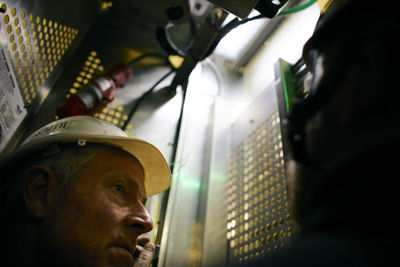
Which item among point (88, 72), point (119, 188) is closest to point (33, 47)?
point (88, 72)

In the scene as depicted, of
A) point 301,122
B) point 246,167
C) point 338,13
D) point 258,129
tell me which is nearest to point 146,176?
point 246,167

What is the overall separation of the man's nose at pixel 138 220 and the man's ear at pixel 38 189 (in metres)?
0.27

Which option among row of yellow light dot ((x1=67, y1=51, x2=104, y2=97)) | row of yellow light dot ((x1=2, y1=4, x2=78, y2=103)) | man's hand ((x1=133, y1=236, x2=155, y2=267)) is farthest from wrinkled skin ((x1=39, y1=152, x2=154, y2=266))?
row of yellow light dot ((x1=67, y1=51, x2=104, y2=97))

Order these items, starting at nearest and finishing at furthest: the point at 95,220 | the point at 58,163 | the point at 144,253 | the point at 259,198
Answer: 1. the point at 95,220
2. the point at 58,163
3. the point at 144,253
4. the point at 259,198

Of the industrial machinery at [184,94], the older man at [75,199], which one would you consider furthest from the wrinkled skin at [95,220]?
the industrial machinery at [184,94]

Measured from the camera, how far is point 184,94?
1854 mm

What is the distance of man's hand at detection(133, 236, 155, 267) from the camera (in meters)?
1.11

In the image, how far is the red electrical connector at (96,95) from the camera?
139 centimetres

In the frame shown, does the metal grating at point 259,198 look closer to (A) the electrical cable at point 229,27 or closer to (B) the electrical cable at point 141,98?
(A) the electrical cable at point 229,27

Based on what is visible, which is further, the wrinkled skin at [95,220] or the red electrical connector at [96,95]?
the red electrical connector at [96,95]

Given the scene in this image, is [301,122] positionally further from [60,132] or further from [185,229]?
[185,229]

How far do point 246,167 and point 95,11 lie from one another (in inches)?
59.5

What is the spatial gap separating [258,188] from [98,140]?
2.59 feet

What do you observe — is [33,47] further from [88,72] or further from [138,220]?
[138,220]
